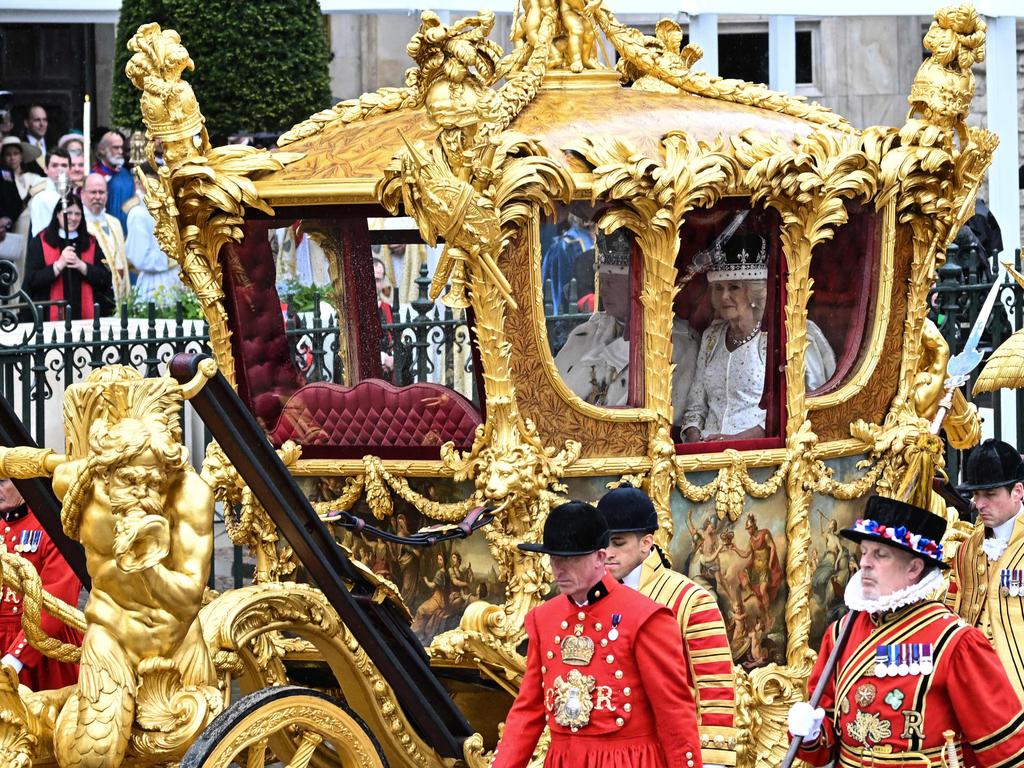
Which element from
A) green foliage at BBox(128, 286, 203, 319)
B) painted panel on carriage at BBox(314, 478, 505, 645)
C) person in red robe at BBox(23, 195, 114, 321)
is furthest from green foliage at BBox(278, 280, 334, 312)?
person in red robe at BBox(23, 195, 114, 321)

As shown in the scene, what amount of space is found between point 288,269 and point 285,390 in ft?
1.37

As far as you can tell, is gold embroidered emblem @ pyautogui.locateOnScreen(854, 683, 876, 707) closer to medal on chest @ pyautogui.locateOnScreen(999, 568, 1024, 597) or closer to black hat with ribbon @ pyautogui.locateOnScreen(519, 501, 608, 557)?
black hat with ribbon @ pyautogui.locateOnScreen(519, 501, 608, 557)

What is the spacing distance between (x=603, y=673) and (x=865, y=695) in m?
0.66

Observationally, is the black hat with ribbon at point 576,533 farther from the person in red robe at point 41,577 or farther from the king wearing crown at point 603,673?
the person in red robe at point 41,577

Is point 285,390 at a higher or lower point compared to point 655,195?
lower

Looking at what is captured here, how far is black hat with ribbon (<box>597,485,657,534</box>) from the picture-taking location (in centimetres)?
613

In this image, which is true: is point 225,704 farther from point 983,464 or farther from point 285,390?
point 983,464

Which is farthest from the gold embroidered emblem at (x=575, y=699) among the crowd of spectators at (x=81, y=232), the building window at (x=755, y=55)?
the building window at (x=755, y=55)

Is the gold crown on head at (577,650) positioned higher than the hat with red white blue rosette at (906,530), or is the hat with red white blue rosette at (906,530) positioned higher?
the hat with red white blue rosette at (906,530)

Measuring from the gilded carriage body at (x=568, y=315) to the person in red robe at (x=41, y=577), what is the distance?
0.65 meters

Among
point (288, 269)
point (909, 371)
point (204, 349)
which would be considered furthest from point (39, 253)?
point (909, 371)

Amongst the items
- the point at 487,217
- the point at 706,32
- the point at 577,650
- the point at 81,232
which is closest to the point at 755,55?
the point at 706,32

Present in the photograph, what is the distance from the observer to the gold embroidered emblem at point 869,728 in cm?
568

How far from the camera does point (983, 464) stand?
23.5ft
